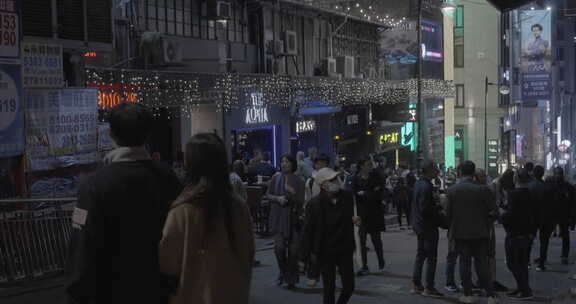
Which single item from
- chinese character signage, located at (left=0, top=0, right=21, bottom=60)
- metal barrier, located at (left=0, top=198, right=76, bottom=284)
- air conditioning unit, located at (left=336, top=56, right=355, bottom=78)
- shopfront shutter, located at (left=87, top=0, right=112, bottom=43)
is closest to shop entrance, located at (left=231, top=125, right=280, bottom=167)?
air conditioning unit, located at (left=336, top=56, right=355, bottom=78)

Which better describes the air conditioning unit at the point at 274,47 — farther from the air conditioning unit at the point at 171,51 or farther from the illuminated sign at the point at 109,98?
the illuminated sign at the point at 109,98

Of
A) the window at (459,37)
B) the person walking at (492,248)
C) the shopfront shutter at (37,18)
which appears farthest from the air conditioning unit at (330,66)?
the window at (459,37)

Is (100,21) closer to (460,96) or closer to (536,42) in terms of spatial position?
(536,42)

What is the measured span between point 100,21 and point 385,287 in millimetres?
8520

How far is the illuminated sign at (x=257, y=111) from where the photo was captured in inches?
980

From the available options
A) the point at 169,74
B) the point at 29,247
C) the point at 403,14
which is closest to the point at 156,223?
the point at 29,247

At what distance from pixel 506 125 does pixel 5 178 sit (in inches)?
1926

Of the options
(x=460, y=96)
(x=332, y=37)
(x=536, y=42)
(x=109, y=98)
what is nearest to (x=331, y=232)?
(x=109, y=98)

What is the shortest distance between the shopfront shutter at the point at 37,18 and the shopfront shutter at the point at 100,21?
4.03ft

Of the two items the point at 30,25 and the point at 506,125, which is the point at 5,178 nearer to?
the point at 30,25

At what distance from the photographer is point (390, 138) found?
3950 centimetres

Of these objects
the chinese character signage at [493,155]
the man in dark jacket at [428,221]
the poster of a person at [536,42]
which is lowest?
the chinese character signage at [493,155]

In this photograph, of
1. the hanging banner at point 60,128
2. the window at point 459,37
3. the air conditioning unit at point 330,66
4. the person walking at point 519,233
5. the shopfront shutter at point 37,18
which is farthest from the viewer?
the window at point 459,37

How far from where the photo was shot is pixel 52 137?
1299cm
